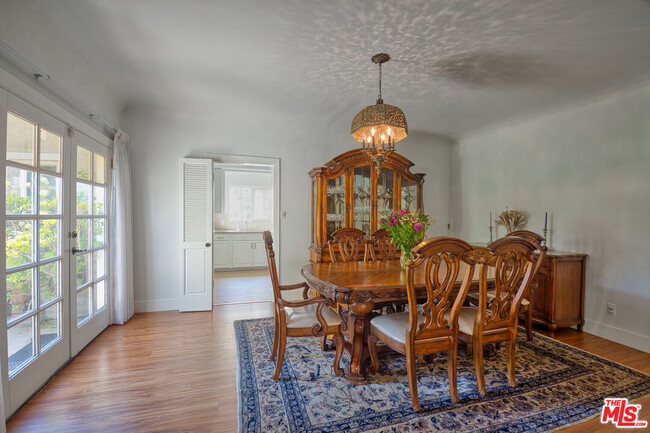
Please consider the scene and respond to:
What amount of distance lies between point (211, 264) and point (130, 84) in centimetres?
217

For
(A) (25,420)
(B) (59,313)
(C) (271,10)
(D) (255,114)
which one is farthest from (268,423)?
(D) (255,114)

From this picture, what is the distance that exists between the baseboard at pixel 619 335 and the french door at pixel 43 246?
4.84 metres

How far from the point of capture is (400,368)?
95.7 inches

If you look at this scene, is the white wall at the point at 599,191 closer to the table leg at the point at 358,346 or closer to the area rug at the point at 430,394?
the area rug at the point at 430,394

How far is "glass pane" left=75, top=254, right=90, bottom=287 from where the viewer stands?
276 cm

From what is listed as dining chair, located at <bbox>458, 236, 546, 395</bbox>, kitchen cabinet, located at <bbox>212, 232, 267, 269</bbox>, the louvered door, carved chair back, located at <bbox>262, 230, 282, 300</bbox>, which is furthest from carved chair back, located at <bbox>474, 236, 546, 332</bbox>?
kitchen cabinet, located at <bbox>212, 232, 267, 269</bbox>

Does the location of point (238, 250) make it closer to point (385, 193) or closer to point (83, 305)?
point (385, 193)

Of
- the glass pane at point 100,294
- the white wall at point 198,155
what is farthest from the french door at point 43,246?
the white wall at point 198,155

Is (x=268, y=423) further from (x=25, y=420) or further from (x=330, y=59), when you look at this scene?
(x=330, y=59)

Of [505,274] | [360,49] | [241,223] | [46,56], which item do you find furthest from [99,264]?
[241,223]

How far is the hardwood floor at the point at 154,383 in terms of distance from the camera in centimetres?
181

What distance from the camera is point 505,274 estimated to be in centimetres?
205

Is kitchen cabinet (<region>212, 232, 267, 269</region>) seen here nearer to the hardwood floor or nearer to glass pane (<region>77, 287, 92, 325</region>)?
the hardwood floor

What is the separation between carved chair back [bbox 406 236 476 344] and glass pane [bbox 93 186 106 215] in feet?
10.0
